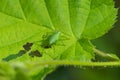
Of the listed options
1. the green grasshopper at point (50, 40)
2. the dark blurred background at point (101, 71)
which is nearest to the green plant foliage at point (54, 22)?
the green grasshopper at point (50, 40)

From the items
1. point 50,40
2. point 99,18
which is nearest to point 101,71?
point 99,18

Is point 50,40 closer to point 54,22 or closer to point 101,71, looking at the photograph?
point 54,22

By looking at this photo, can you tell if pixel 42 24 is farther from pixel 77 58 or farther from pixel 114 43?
pixel 114 43

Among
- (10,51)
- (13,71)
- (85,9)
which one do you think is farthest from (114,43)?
(13,71)

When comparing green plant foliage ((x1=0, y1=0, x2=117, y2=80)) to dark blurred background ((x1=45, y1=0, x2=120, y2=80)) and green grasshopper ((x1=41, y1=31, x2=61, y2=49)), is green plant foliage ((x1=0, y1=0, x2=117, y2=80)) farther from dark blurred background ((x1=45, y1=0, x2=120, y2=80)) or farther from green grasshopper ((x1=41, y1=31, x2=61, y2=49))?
dark blurred background ((x1=45, y1=0, x2=120, y2=80))

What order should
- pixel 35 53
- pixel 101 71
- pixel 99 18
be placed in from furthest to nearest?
pixel 101 71 < pixel 99 18 < pixel 35 53

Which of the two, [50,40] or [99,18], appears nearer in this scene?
[50,40]

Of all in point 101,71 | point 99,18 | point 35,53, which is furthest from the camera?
point 101,71

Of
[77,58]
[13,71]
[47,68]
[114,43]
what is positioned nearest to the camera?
[13,71]

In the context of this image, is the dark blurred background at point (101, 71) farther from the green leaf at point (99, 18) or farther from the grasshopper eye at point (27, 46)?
the grasshopper eye at point (27, 46)
